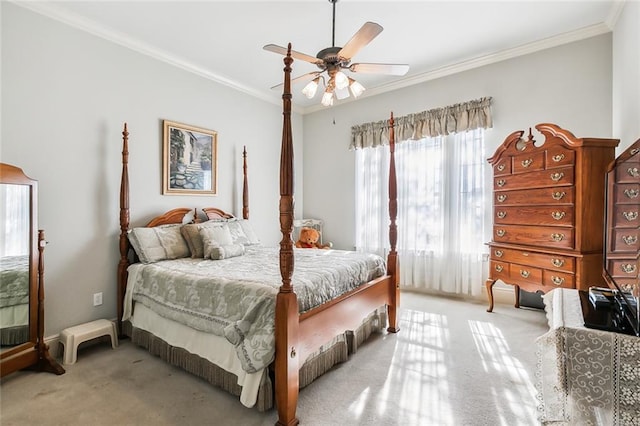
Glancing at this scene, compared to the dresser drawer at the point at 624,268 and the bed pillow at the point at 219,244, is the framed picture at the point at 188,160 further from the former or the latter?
the dresser drawer at the point at 624,268

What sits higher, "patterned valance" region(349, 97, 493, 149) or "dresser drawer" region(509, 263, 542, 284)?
"patterned valance" region(349, 97, 493, 149)

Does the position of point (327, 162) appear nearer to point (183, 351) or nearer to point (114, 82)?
point (114, 82)

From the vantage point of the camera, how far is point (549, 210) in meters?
2.72

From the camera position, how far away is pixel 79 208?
8.88ft

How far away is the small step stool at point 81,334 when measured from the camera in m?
2.38

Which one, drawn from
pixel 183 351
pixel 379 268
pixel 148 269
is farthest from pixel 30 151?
pixel 379 268

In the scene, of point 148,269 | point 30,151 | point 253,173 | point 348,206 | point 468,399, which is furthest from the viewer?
point 348,206

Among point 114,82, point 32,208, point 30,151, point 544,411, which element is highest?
point 114,82

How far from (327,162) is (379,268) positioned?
2543 mm

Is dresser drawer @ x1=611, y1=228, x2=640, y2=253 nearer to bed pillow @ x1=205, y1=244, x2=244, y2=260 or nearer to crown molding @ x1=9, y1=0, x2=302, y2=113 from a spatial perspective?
bed pillow @ x1=205, y1=244, x2=244, y2=260

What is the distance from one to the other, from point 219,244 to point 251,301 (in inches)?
56.1

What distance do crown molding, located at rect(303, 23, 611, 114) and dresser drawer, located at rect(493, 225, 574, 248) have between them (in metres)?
1.96

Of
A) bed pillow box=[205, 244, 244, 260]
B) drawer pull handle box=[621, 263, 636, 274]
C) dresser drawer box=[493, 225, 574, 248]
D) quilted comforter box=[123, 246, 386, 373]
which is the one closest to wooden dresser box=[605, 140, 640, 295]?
drawer pull handle box=[621, 263, 636, 274]

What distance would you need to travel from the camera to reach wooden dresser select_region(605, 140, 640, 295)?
148 cm
